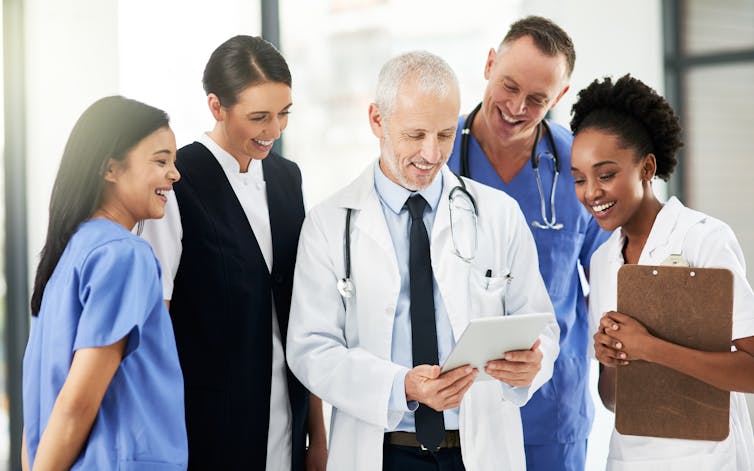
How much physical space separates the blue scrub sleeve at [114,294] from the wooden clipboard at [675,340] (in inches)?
37.9

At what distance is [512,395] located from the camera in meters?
1.82

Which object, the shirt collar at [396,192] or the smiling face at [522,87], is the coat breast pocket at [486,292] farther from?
the smiling face at [522,87]

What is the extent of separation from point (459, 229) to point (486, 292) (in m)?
0.16

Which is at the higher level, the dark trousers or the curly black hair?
the curly black hair

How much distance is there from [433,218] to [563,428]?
2.49 ft

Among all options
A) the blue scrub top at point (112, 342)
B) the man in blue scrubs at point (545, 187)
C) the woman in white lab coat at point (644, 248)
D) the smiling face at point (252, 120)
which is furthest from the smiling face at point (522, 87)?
the blue scrub top at point (112, 342)

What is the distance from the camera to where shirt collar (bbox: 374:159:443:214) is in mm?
1897

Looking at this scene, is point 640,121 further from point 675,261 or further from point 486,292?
point 486,292

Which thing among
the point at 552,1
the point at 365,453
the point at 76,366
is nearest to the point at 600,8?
the point at 552,1

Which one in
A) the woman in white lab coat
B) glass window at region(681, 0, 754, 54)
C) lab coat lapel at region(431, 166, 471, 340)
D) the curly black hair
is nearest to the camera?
→ the woman in white lab coat

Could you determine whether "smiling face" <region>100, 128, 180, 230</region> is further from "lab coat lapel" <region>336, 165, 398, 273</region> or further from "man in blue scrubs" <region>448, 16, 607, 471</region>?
"man in blue scrubs" <region>448, 16, 607, 471</region>

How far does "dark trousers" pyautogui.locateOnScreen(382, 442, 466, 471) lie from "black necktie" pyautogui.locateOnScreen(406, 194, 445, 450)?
0.04 meters

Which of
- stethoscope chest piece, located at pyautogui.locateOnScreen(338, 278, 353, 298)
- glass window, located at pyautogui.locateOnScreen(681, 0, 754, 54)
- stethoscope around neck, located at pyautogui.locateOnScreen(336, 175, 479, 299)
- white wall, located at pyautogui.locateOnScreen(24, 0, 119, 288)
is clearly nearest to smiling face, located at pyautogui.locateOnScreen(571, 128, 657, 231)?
stethoscope around neck, located at pyautogui.locateOnScreen(336, 175, 479, 299)

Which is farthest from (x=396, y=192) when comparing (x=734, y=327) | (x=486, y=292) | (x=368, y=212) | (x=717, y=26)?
(x=717, y=26)
